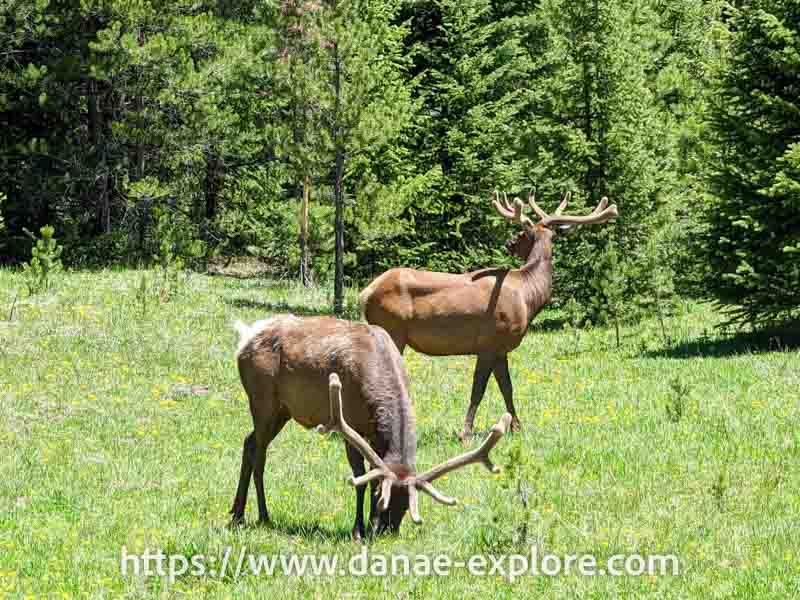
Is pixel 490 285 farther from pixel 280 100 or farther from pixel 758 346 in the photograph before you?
pixel 280 100

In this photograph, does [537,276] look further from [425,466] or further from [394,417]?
[394,417]

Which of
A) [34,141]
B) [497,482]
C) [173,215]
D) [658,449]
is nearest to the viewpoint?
[497,482]

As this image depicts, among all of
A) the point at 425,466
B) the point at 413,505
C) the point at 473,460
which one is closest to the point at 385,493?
the point at 413,505

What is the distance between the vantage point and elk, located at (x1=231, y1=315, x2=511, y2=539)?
8.41 meters

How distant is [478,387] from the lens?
43.5 feet

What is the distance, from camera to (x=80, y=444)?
12.3m

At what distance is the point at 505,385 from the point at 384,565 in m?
5.85

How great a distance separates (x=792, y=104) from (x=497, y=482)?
11314 millimetres

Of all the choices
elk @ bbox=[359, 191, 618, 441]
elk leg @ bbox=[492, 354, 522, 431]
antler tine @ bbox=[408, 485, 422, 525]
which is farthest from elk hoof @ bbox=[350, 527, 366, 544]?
elk @ bbox=[359, 191, 618, 441]

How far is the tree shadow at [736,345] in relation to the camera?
19.1 meters

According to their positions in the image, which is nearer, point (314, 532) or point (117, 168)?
point (314, 532)

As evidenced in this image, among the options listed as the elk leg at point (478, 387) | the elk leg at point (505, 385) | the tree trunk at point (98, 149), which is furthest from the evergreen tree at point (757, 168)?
the tree trunk at point (98, 149)

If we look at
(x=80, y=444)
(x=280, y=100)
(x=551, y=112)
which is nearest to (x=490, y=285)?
(x=80, y=444)

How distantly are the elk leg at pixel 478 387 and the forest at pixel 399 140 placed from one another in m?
7.05
